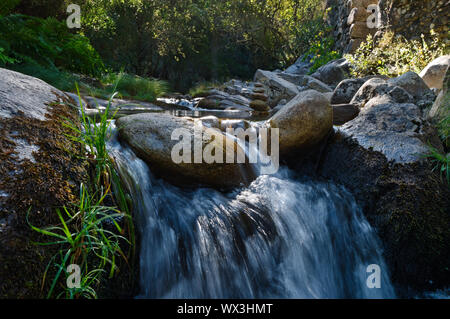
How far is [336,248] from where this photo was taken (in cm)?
252

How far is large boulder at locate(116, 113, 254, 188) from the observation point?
2.80m

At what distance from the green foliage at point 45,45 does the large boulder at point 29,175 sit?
3.02 meters

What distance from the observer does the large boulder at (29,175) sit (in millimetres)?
1306

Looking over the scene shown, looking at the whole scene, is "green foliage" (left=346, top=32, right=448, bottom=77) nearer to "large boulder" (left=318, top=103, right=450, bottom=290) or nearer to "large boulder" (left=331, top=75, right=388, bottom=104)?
"large boulder" (left=331, top=75, right=388, bottom=104)

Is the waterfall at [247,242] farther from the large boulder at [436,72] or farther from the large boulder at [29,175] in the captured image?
the large boulder at [436,72]

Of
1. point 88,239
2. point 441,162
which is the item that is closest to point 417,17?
point 441,162

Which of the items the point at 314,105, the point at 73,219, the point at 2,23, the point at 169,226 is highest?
the point at 2,23

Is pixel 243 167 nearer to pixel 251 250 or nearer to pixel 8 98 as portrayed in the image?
pixel 251 250

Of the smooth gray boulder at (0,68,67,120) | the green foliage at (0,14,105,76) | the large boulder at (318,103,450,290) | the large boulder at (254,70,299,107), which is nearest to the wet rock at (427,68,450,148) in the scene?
the large boulder at (318,103,450,290)

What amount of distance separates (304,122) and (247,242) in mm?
1844

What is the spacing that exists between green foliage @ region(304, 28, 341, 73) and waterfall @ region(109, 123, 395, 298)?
1352 cm

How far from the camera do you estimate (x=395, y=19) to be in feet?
29.0
